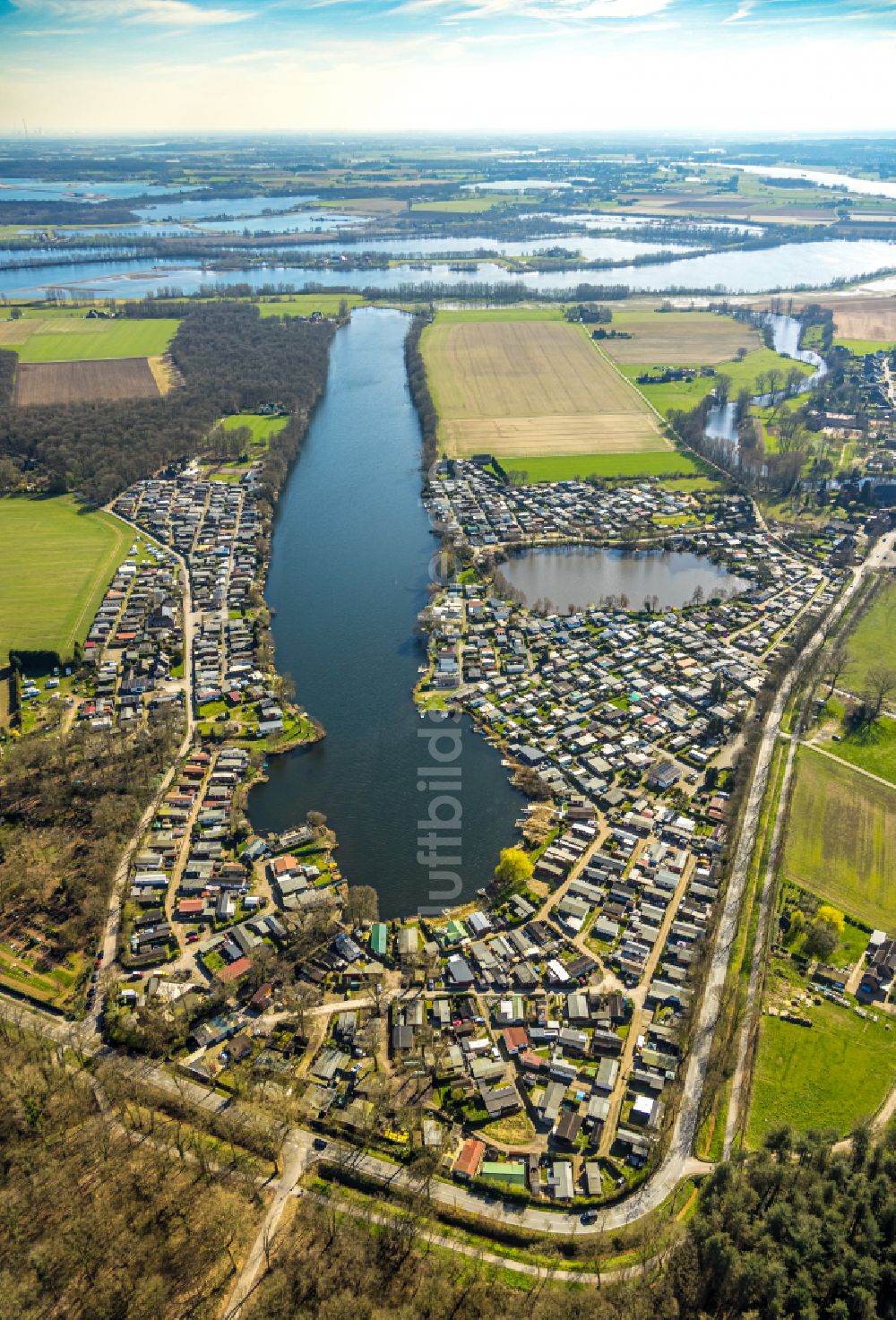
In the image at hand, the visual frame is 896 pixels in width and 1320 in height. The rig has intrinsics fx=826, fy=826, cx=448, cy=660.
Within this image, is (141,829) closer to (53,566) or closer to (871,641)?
(53,566)

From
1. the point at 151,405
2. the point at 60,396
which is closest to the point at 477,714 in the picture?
the point at 151,405

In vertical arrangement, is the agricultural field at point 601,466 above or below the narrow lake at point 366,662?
above

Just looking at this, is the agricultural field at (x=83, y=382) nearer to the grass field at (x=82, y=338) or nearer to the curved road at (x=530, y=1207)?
the grass field at (x=82, y=338)

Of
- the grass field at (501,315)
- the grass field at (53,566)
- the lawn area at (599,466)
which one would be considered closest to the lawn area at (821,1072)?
the grass field at (53,566)

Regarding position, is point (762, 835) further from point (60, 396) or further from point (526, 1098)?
point (60, 396)

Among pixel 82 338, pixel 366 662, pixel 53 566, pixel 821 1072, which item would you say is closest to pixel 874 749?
pixel 821 1072
